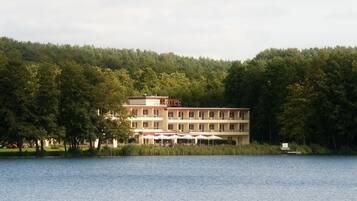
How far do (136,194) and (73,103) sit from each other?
138 feet

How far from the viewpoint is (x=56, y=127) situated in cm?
9738

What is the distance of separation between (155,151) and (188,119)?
25.5m

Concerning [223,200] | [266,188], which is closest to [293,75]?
[266,188]

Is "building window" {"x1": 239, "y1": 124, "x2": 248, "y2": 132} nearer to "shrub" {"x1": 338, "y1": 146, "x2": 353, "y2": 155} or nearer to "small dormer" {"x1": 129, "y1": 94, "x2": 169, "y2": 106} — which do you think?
"small dormer" {"x1": 129, "y1": 94, "x2": 169, "y2": 106}

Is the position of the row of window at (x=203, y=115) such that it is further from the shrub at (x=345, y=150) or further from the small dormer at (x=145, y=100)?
the shrub at (x=345, y=150)

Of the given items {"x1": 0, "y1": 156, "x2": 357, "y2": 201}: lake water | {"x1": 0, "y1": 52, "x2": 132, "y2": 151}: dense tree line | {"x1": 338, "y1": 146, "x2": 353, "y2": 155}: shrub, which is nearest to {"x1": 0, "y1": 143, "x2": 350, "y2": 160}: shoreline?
{"x1": 338, "y1": 146, "x2": 353, "y2": 155}: shrub

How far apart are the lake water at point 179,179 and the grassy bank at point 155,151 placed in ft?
10.7

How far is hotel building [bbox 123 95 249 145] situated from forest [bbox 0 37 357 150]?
203 cm

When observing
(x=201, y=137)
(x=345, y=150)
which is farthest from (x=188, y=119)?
(x=345, y=150)

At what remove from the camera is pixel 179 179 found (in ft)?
233

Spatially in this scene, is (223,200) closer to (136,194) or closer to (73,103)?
(136,194)

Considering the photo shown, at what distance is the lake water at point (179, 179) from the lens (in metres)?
58.0

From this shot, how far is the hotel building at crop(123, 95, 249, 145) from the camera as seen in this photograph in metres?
126

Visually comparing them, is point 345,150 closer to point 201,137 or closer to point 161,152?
point 201,137
